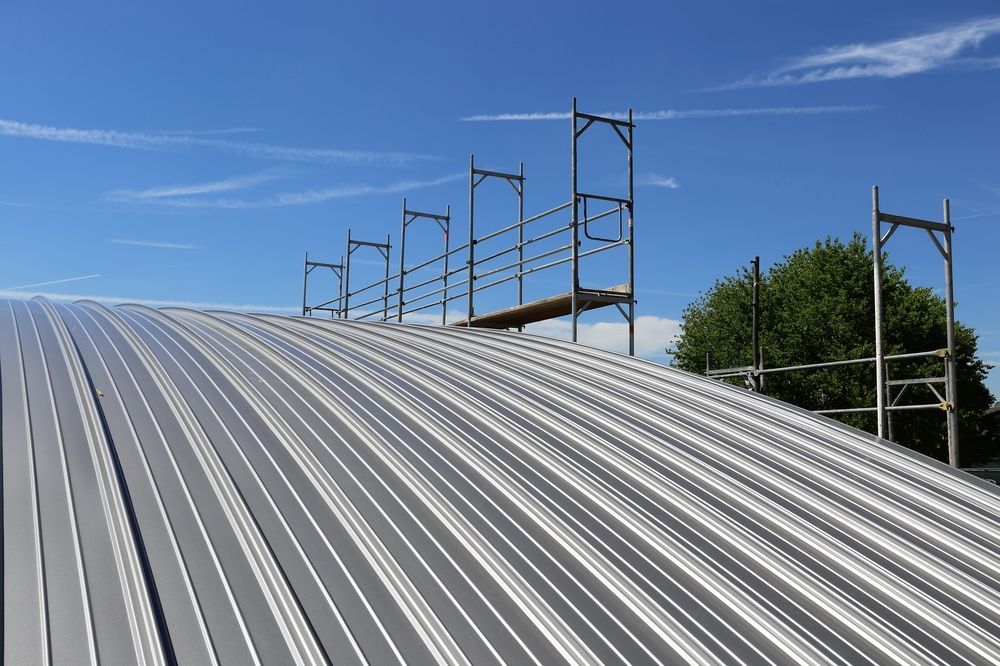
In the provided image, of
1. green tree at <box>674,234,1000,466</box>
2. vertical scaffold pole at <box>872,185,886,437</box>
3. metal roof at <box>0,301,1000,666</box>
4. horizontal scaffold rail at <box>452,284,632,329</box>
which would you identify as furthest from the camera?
green tree at <box>674,234,1000,466</box>

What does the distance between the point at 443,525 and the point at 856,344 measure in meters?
37.0

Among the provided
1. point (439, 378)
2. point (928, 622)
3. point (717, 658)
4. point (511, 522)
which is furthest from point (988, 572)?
point (439, 378)

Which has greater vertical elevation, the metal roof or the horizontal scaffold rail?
the horizontal scaffold rail

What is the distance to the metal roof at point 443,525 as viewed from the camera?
3.63 meters

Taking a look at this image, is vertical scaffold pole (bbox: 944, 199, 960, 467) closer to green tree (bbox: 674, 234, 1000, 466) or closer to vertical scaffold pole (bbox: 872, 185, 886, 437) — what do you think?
vertical scaffold pole (bbox: 872, 185, 886, 437)

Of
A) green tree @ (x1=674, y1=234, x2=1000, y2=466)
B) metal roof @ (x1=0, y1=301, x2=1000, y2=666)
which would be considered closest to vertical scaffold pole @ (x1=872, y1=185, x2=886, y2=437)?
metal roof @ (x1=0, y1=301, x2=1000, y2=666)

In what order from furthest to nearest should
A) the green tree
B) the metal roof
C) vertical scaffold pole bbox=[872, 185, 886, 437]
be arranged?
the green tree
vertical scaffold pole bbox=[872, 185, 886, 437]
the metal roof

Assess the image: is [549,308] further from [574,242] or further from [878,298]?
[878,298]

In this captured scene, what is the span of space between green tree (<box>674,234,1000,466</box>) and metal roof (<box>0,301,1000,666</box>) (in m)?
30.1

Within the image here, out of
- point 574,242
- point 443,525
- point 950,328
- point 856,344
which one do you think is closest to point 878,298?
point 950,328

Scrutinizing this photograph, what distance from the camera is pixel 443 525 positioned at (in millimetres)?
4676

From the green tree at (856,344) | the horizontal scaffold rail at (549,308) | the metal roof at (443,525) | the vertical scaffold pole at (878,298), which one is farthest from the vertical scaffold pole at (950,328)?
the green tree at (856,344)

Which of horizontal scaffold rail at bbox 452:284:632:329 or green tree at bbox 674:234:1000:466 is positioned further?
green tree at bbox 674:234:1000:466

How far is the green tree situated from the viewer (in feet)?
119
